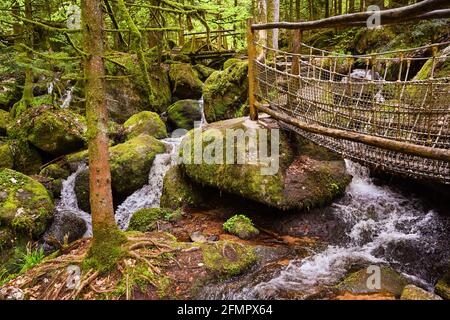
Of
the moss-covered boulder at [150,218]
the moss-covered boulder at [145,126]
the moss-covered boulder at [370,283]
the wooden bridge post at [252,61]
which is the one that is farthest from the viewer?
the moss-covered boulder at [145,126]

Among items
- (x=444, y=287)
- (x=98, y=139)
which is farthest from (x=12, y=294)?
(x=444, y=287)

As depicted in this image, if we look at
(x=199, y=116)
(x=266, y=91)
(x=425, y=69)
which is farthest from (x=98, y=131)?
(x=199, y=116)

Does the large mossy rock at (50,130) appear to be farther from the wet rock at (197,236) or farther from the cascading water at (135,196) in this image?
the wet rock at (197,236)

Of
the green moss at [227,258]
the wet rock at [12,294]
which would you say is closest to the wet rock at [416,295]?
the green moss at [227,258]

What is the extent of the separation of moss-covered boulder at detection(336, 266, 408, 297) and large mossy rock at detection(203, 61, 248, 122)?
6.24m

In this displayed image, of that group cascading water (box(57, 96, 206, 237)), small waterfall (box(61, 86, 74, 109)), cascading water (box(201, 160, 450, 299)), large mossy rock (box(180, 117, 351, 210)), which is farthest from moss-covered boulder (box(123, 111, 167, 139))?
cascading water (box(201, 160, 450, 299))

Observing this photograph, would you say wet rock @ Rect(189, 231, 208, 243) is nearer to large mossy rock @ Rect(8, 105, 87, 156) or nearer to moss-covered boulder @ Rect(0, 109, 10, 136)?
large mossy rock @ Rect(8, 105, 87, 156)

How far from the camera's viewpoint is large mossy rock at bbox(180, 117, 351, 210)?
223 inches

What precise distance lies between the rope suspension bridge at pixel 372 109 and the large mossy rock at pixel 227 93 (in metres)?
2.41

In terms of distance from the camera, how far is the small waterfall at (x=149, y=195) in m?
7.69

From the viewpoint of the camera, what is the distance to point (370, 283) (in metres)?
3.88

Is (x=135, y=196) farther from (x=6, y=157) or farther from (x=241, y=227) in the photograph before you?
(x=6, y=157)

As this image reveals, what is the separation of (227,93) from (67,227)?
5295 millimetres
